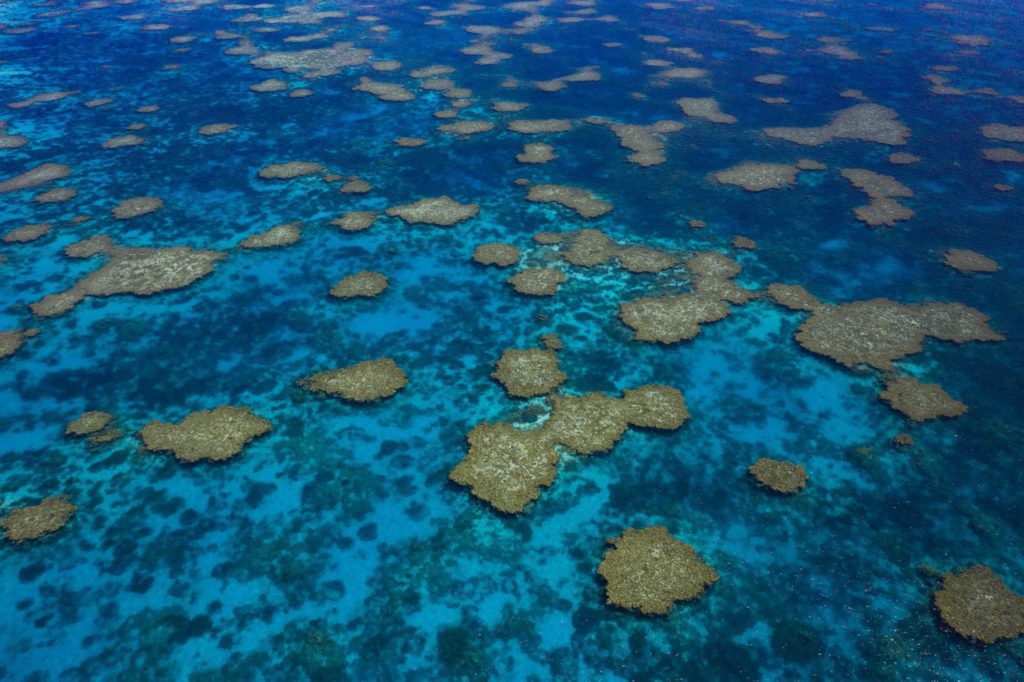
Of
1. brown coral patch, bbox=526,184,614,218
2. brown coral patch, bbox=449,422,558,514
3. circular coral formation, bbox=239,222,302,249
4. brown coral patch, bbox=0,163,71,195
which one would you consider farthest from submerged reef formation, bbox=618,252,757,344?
brown coral patch, bbox=0,163,71,195

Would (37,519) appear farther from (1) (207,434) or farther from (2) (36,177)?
(2) (36,177)

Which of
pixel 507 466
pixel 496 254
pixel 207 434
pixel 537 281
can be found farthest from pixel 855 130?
pixel 207 434

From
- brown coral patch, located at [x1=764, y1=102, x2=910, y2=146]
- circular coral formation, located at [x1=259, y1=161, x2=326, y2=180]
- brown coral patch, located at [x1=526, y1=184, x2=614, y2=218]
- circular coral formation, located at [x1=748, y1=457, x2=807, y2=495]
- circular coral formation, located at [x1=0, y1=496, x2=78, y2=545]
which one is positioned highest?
brown coral patch, located at [x1=764, y1=102, x2=910, y2=146]

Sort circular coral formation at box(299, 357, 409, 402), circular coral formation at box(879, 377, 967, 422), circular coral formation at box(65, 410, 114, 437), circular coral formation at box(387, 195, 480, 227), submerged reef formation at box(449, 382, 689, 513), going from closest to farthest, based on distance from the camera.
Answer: submerged reef formation at box(449, 382, 689, 513)
circular coral formation at box(65, 410, 114, 437)
circular coral formation at box(879, 377, 967, 422)
circular coral formation at box(299, 357, 409, 402)
circular coral formation at box(387, 195, 480, 227)

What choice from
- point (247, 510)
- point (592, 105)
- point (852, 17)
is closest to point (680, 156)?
point (592, 105)

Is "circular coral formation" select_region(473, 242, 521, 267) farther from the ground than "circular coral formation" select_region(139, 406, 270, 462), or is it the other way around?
"circular coral formation" select_region(473, 242, 521, 267)

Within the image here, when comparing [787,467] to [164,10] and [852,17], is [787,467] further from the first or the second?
[164,10]

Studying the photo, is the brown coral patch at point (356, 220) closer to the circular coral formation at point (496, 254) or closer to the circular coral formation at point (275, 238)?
the circular coral formation at point (275, 238)

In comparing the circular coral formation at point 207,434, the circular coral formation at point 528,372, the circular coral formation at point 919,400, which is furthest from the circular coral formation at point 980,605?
the circular coral formation at point 207,434

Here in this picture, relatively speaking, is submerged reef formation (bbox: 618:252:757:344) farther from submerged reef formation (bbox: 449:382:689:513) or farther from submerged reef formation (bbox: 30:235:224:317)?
submerged reef formation (bbox: 30:235:224:317)
